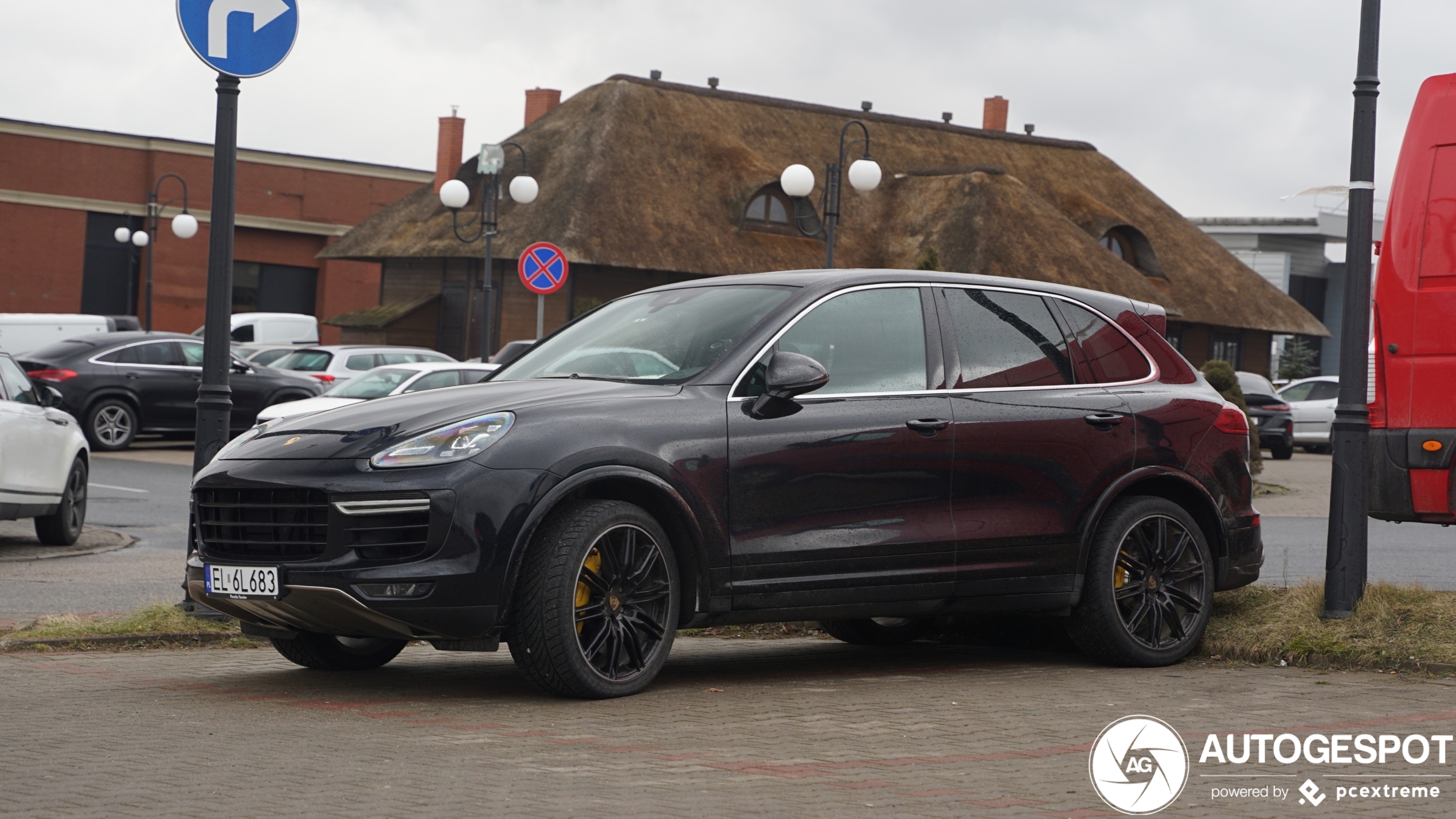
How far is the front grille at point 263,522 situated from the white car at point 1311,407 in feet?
104

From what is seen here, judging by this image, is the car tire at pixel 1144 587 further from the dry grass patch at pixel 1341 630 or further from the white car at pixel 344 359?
the white car at pixel 344 359

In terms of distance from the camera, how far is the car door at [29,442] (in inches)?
499

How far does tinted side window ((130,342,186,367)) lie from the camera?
25.2 meters

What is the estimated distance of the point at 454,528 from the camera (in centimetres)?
619

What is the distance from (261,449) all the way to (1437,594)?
5.70m

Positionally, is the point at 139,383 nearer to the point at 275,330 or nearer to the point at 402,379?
the point at 402,379

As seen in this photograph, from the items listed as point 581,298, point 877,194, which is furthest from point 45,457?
point 877,194

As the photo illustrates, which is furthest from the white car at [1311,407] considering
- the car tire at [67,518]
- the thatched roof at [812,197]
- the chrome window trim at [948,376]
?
the chrome window trim at [948,376]

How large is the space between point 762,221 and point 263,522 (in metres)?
37.5

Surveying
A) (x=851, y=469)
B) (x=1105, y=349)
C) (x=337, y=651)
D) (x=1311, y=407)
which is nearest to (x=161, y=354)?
(x=337, y=651)

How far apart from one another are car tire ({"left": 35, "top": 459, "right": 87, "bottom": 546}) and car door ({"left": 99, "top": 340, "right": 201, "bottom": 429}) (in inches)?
452

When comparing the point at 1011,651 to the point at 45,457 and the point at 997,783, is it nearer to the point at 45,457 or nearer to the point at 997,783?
the point at 997,783

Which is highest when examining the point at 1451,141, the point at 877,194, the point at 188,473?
A: the point at 877,194

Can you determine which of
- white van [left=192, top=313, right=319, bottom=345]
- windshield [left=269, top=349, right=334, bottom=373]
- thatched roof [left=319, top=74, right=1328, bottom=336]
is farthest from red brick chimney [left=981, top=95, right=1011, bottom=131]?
windshield [left=269, top=349, right=334, bottom=373]
